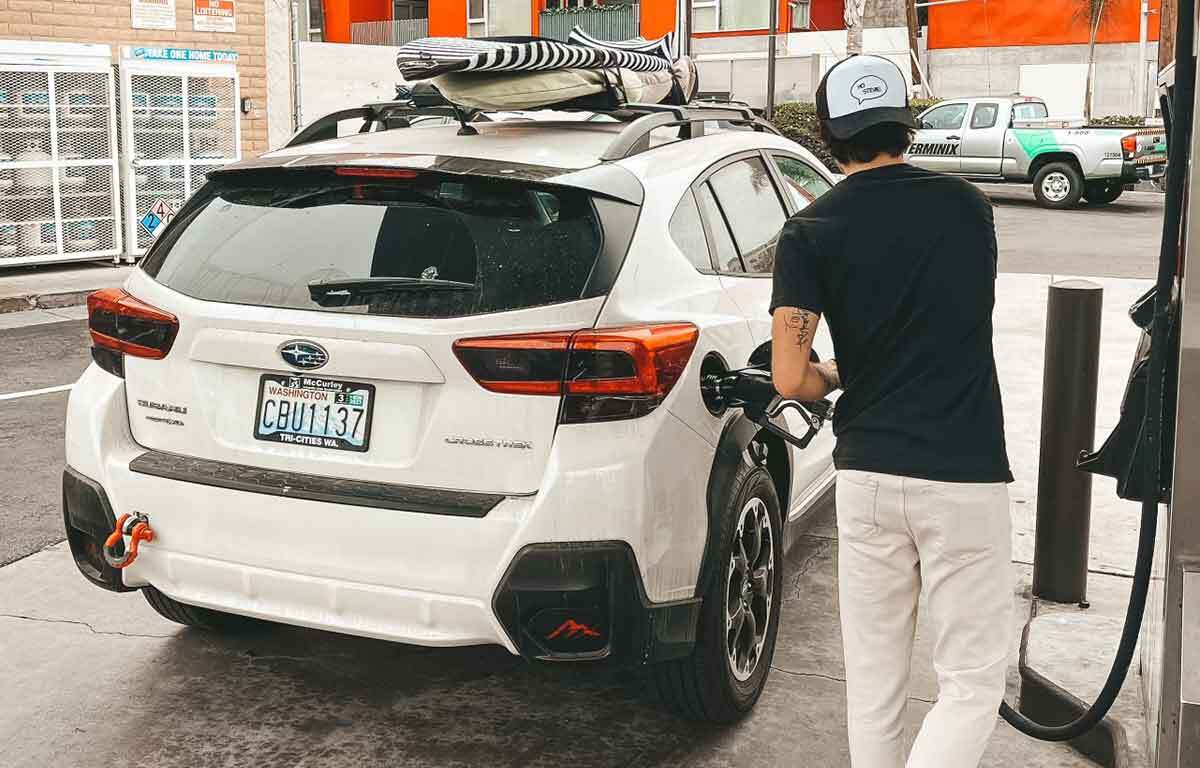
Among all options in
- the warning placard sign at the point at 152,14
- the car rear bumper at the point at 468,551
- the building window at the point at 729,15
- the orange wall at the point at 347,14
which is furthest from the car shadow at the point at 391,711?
the orange wall at the point at 347,14

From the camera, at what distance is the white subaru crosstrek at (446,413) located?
3.33 m

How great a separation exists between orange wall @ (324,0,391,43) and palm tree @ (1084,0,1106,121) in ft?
73.9

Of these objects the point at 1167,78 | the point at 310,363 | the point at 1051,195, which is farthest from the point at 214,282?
the point at 1051,195

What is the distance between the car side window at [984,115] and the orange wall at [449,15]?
2141 centimetres

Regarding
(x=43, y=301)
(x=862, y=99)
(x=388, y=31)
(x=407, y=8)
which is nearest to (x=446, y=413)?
(x=862, y=99)

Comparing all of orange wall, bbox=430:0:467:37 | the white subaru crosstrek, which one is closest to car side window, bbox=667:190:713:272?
the white subaru crosstrek

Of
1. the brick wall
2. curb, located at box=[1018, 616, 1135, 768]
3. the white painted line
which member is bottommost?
curb, located at box=[1018, 616, 1135, 768]

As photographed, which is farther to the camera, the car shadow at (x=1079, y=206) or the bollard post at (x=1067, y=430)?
the car shadow at (x=1079, y=206)

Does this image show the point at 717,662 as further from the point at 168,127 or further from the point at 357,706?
the point at 168,127

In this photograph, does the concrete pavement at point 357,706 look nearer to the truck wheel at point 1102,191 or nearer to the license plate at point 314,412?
the license plate at point 314,412

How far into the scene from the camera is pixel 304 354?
3.48 m

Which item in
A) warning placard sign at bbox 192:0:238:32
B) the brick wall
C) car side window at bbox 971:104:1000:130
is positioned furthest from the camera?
car side window at bbox 971:104:1000:130

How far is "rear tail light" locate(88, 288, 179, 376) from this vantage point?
372cm

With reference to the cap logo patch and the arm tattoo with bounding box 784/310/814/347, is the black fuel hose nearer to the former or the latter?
the cap logo patch
